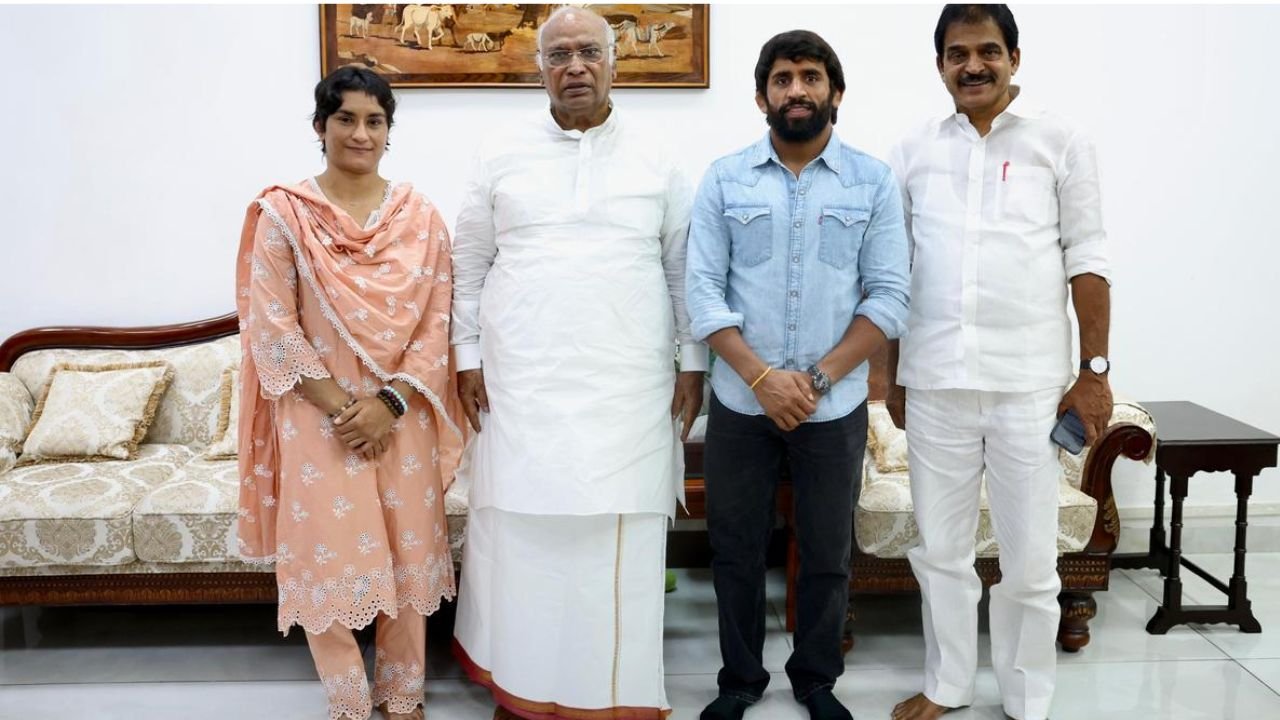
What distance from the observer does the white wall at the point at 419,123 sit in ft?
12.1

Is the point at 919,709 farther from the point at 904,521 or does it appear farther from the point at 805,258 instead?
the point at 805,258

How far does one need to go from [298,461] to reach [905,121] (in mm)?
2363

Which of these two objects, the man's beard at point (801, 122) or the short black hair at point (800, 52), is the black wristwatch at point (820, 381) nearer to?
the man's beard at point (801, 122)

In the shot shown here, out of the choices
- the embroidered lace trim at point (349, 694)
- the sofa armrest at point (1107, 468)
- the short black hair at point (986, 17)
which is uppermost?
the short black hair at point (986, 17)

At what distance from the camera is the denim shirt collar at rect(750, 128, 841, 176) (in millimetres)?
2395

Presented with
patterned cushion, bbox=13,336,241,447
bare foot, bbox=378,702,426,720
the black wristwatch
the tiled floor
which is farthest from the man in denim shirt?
patterned cushion, bbox=13,336,241,447

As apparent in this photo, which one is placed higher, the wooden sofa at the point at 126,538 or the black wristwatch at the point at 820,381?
the black wristwatch at the point at 820,381

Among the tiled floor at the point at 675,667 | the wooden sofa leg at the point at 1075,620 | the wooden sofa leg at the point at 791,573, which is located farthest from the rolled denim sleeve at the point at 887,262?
the wooden sofa leg at the point at 1075,620

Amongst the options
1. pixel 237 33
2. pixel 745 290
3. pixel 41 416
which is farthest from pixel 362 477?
pixel 237 33

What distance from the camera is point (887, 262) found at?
2395 millimetres

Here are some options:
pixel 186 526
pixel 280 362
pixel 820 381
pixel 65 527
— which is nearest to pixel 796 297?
pixel 820 381

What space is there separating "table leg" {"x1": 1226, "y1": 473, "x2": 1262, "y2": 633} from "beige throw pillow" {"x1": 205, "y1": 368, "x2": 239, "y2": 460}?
9.76 feet

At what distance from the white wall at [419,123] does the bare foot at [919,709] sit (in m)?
1.85

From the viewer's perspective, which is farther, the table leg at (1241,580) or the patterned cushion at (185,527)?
the table leg at (1241,580)
